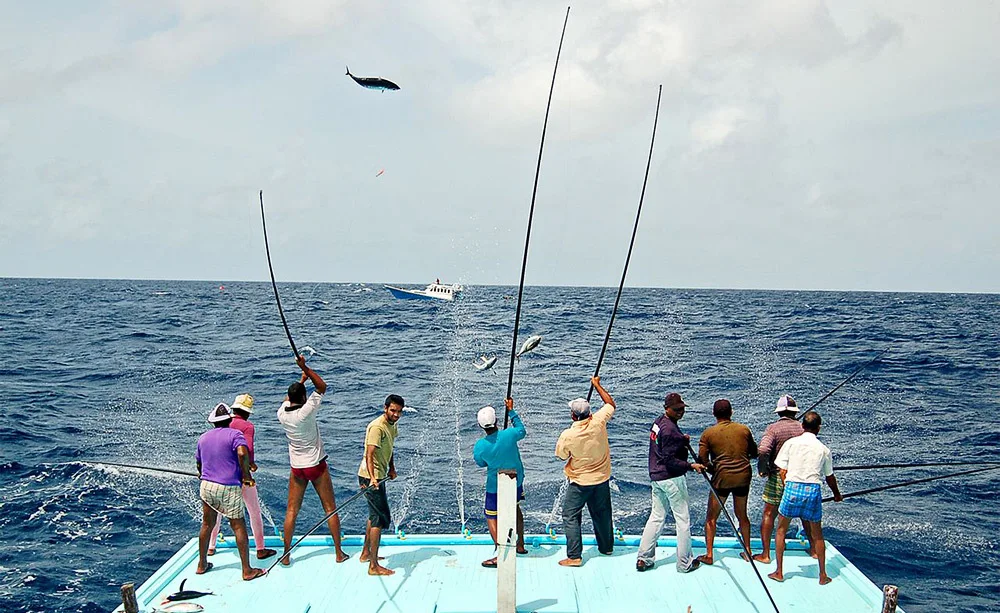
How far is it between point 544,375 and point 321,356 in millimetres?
9521

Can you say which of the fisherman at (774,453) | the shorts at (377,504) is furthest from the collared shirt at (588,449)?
the shorts at (377,504)

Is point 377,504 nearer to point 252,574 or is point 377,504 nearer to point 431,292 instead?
point 252,574

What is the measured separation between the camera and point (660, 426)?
22.5 ft

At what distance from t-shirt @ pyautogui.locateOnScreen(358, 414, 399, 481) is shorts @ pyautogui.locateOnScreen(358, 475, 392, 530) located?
0.08 m

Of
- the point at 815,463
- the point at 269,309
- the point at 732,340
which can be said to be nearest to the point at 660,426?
the point at 815,463

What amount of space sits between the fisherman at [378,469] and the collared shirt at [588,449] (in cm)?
153

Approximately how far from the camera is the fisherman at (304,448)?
6762 millimetres

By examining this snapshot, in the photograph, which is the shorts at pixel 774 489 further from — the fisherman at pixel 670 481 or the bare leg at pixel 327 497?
the bare leg at pixel 327 497

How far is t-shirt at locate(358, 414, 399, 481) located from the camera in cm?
674

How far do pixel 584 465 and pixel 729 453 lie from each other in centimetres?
136

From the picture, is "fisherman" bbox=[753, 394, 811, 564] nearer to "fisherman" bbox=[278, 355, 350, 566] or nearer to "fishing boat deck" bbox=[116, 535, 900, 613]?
"fishing boat deck" bbox=[116, 535, 900, 613]

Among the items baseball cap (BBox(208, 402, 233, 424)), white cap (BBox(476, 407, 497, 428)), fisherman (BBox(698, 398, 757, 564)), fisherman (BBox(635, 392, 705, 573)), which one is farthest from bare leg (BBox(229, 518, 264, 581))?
fisherman (BBox(698, 398, 757, 564))

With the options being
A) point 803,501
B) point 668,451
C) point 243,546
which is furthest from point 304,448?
point 803,501

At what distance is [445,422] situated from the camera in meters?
17.4
